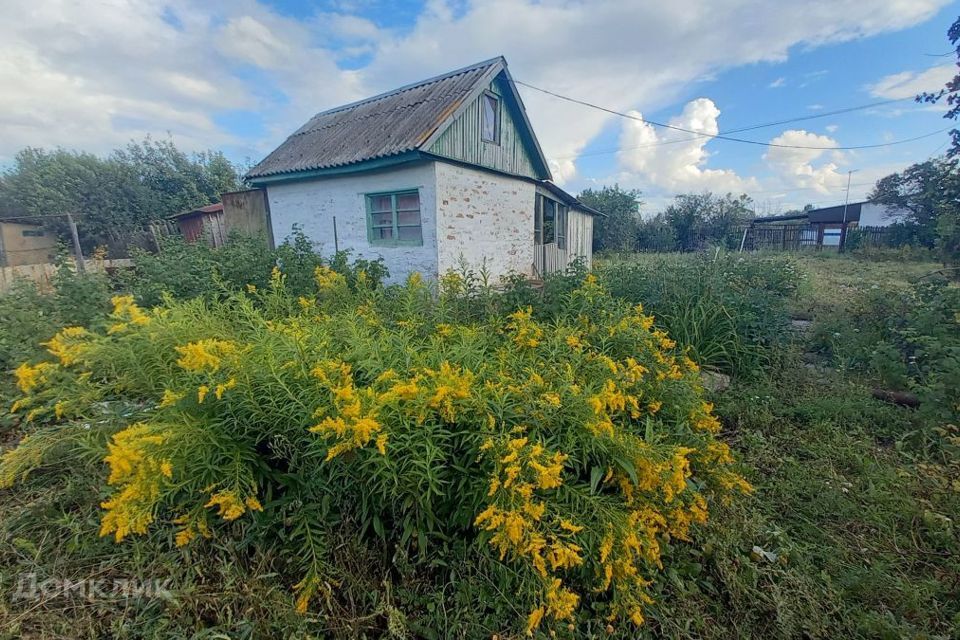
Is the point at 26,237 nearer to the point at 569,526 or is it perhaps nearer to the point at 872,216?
the point at 569,526

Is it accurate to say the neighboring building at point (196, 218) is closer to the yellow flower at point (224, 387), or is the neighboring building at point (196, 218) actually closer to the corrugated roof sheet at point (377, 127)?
the corrugated roof sheet at point (377, 127)

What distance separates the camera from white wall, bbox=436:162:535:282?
6938 mm

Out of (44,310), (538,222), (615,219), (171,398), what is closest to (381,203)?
(538,222)

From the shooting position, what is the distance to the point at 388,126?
7.52 m

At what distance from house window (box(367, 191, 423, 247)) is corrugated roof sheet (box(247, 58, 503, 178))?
2.63ft

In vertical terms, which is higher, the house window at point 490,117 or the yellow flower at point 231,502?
the house window at point 490,117

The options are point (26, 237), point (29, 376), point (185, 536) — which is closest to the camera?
point (185, 536)

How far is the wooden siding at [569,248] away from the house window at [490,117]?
2852 millimetres

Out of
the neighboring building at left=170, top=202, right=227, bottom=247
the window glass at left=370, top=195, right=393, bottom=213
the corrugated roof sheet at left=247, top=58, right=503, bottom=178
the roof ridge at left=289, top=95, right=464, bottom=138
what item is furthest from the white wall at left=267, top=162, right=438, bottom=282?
the neighboring building at left=170, top=202, right=227, bottom=247

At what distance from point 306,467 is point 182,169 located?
2408cm

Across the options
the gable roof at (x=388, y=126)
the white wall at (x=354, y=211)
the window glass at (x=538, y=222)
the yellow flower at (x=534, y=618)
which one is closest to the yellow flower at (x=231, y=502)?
the yellow flower at (x=534, y=618)

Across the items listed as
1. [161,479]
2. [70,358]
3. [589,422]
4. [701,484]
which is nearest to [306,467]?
[161,479]

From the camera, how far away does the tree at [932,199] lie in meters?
4.89

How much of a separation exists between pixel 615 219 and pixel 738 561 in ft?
67.3
